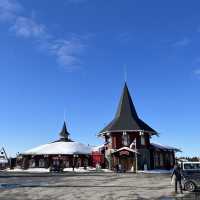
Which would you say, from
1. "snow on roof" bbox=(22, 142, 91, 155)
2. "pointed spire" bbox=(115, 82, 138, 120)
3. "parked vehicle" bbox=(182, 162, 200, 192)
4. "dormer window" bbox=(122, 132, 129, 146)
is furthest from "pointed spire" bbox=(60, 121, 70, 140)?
"parked vehicle" bbox=(182, 162, 200, 192)

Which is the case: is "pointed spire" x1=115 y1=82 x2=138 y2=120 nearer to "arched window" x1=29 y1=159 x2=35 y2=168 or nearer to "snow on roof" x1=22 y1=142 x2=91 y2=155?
"snow on roof" x1=22 y1=142 x2=91 y2=155

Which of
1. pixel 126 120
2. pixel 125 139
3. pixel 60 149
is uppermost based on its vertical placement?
pixel 126 120

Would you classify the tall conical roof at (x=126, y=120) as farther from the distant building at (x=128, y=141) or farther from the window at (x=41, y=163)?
the window at (x=41, y=163)

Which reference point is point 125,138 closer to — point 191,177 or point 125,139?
point 125,139

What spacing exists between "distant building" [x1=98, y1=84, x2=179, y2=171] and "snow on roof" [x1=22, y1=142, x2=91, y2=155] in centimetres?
1280

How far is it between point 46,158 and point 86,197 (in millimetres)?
60337

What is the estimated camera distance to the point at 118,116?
66.8 m

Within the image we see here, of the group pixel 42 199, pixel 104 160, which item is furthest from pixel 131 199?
pixel 104 160

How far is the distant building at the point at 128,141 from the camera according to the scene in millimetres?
61219

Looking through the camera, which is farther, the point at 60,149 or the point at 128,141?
the point at 60,149

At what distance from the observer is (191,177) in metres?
22.2

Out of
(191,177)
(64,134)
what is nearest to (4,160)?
(64,134)

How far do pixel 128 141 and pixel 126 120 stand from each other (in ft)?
13.5

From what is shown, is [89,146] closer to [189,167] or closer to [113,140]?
[113,140]
